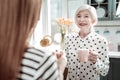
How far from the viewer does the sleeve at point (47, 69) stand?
0.75 metres

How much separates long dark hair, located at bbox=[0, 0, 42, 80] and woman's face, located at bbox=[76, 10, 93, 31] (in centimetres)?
146

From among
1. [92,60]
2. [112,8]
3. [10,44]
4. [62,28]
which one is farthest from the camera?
[112,8]

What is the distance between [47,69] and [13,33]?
0.50ft

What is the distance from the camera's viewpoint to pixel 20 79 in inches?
29.0

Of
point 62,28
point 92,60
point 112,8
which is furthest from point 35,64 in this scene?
point 112,8

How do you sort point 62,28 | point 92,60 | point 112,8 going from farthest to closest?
point 112,8 → point 62,28 → point 92,60

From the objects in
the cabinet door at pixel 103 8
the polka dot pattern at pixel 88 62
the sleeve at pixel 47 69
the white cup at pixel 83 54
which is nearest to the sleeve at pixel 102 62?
the polka dot pattern at pixel 88 62

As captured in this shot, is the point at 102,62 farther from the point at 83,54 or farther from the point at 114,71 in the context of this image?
the point at 114,71

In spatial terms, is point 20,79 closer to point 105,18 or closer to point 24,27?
point 24,27

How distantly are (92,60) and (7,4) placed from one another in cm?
138

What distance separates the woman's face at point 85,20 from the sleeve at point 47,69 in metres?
1.44

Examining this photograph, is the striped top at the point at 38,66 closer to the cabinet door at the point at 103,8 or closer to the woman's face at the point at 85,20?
the woman's face at the point at 85,20

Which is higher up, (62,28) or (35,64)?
(62,28)

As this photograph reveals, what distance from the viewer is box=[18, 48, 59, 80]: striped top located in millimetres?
741
